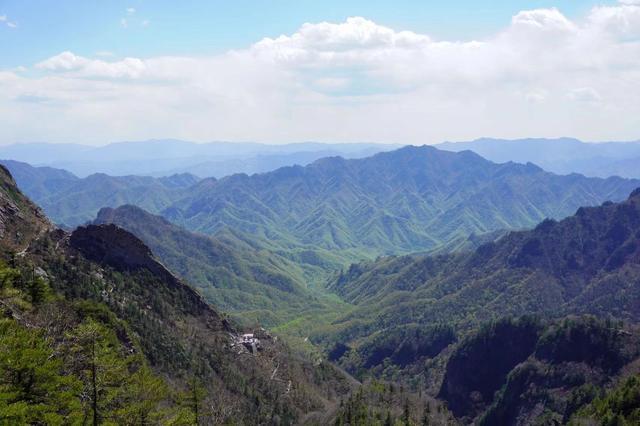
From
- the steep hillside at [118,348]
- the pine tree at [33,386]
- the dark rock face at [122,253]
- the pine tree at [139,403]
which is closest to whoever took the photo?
the pine tree at [33,386]

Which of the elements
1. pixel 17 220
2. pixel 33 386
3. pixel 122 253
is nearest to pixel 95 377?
pixel 33 386

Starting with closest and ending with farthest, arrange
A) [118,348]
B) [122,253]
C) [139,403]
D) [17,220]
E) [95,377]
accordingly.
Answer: [95,377]
[139,403]
[118,348]
[17,220]
[122,253]

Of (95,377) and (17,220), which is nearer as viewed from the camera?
(95,377)

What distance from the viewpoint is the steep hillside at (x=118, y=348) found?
4422 cm

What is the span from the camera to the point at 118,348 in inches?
3580

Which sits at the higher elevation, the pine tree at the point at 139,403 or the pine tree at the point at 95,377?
the pine tree at the point at 95,377

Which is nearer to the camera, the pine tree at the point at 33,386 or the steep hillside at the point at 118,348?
the pine tree at the point at 33,386

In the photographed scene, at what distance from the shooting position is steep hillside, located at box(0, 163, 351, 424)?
145 ft

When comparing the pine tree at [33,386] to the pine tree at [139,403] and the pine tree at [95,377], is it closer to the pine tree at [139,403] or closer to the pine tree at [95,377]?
the pine tree at [95,377]

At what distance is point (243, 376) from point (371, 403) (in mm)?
37805

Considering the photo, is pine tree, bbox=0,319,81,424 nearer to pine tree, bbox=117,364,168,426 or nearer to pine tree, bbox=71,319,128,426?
pine tree, bbox=71,319,128,426

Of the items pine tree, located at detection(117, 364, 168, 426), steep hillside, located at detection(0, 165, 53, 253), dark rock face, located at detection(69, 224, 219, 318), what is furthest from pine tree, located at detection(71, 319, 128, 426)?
dark rock face, located at detection(69, 224, 219, 318)

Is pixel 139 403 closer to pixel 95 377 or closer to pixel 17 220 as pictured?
pixel 95 377

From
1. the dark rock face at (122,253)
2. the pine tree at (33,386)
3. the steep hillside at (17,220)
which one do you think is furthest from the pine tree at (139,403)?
the dark rock face at (122,253)
